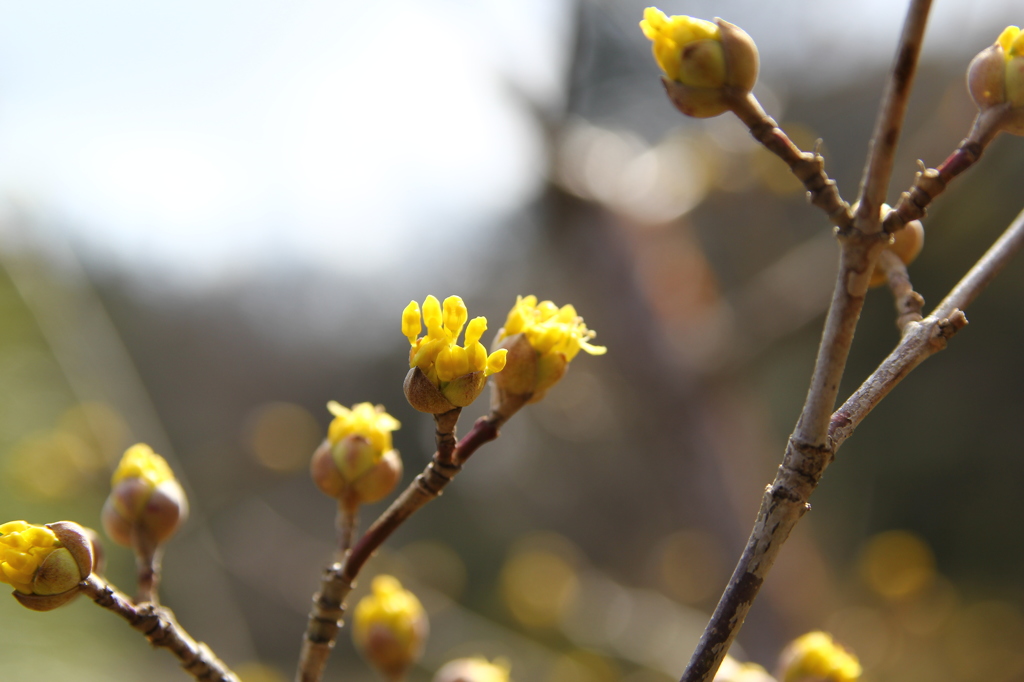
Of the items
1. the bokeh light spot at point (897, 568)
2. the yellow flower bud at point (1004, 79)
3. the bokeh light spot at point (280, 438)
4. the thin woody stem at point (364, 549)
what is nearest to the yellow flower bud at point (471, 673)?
the thin woody stem at point (364, 549)

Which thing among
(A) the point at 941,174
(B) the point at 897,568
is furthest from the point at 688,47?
(B) the point at 897,568

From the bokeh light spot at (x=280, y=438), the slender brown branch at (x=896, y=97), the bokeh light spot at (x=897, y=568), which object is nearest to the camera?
the slender brown branch at (x=896, y=97)

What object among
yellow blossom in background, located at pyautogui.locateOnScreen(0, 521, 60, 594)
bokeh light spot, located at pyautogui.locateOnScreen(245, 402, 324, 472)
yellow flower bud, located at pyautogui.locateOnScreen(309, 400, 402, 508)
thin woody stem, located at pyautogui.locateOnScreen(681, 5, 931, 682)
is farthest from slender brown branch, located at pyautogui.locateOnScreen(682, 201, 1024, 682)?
bokeh light spot, located at pyautogui.locateOnScreen(245, 402, 324, 472)

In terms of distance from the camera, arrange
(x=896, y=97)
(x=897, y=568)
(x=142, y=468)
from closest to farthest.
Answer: (x=896, y=97) → (x=142, y=468) → (x=897, y=568)

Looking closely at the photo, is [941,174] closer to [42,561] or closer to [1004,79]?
[1004,79]

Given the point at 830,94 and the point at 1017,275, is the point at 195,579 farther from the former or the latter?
the point at 1017,275

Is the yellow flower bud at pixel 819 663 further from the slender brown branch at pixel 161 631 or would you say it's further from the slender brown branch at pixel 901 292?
the slender brown branch at pixel 161 631

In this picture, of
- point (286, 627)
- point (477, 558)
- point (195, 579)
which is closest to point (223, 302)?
point (286, 627)
